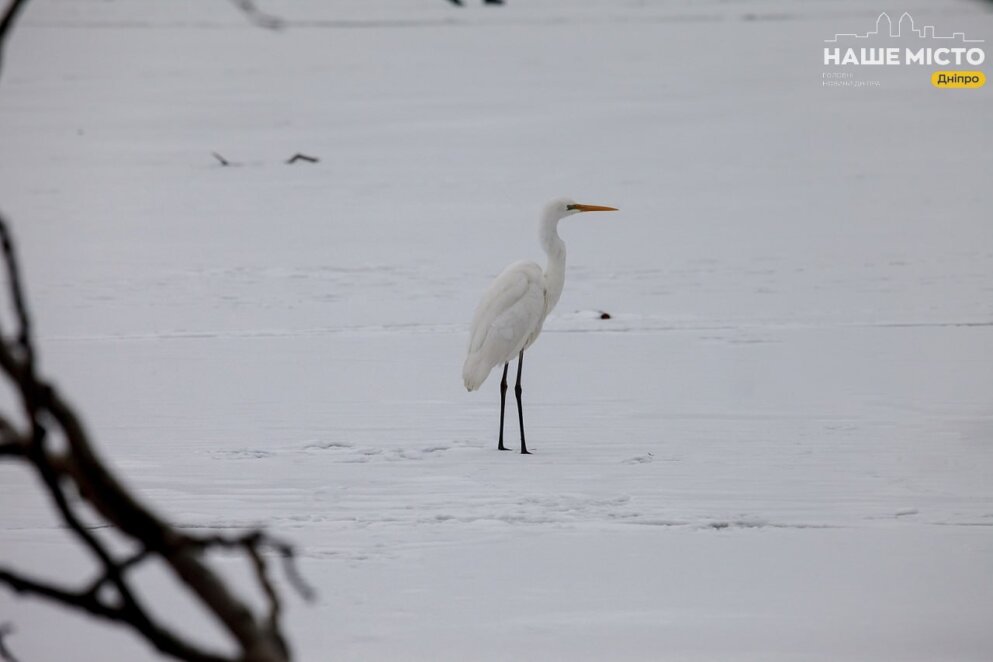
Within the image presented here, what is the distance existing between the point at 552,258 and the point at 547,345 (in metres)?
2.36

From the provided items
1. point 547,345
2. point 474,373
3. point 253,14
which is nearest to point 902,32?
point 547,345

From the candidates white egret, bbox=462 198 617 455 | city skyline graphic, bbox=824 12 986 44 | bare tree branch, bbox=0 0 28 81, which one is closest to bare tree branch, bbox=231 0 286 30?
bare tree branch, bbox=0 0 28 81

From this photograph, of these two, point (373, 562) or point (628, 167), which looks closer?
point (373, 562)

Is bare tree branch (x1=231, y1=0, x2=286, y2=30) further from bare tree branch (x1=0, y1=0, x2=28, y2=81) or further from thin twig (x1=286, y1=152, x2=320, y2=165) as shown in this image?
thin twig (x1=286, y1=152, x2=320, y2=165)

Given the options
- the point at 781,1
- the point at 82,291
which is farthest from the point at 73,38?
the point at 82,291

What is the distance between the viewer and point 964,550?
5.18 meters

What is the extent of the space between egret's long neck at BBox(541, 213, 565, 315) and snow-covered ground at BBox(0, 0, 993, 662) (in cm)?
69

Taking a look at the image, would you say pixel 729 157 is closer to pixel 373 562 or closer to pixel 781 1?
pixel 373 562

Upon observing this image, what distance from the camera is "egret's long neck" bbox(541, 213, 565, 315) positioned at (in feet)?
24.5

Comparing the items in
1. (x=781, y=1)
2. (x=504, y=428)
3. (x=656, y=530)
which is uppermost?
(x=656, y=530)

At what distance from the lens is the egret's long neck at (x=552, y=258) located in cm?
746

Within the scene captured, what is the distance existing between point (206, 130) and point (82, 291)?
9.35 m

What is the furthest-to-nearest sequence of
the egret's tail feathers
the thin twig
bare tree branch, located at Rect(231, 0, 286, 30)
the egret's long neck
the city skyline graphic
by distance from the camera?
1. the city skyline graphic
2. the thin twig
3. the egret's long neck
4. the egret's tail feathers
5. bare tree branch, located at Rect(231, 0, 286, 30)

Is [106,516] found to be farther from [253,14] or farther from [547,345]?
[547,345]
